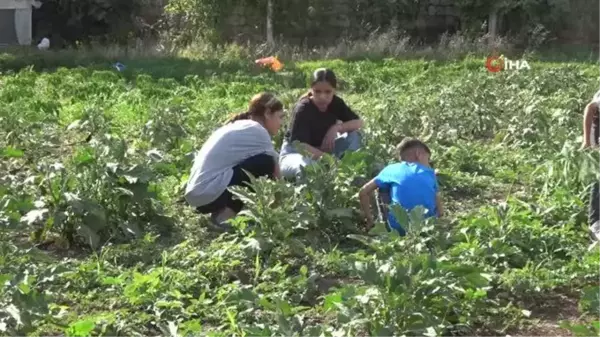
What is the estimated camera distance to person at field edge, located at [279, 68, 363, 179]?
760 cm

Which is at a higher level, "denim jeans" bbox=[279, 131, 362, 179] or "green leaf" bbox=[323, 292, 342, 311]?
"green leaf" bbox=[323, 292, 342, 311]

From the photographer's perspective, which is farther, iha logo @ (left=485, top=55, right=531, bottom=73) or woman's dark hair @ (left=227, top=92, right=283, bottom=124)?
iha logo @ (left=485, top=55, right=531, bottom=73)

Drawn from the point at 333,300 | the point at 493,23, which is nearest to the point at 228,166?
the point at 333,300

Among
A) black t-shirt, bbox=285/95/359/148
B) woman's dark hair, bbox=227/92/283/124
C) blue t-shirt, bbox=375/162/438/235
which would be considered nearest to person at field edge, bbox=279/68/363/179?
black t-shirt, bbox=285/95/359/148

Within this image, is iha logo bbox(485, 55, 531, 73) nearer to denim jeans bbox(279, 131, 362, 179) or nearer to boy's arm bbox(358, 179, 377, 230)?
denim jeans bbox(279, 131, 362, 179)

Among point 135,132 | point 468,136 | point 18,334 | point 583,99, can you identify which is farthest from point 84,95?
point 18,334

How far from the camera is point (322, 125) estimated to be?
7719 mm

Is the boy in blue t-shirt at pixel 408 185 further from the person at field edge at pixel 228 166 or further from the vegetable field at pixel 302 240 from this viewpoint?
the person at field edge at pixel 228 166

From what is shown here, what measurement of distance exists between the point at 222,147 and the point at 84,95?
5382 mm

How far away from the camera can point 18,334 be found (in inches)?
168

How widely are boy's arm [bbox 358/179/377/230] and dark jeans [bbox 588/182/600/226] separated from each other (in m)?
1.19

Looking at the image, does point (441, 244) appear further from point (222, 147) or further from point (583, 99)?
point (583, 99)

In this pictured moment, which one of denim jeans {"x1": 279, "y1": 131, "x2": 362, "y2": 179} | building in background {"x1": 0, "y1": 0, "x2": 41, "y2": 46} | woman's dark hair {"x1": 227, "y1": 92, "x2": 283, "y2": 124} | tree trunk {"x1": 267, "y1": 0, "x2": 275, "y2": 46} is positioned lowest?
building in background {"x1": 0, "y1": 0, "x2": 41, "y2": 46}

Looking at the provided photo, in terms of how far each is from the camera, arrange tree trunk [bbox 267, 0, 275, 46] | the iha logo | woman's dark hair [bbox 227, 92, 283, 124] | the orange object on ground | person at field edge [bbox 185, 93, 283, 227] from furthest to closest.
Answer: tree trunk [bbox 267, 0, 275, 46], the orange object on ground, the iha logo, woman's dark hair [bbox 227, 92, 283, 124], person at field edge [bbox 185, 93, 283, 227]
